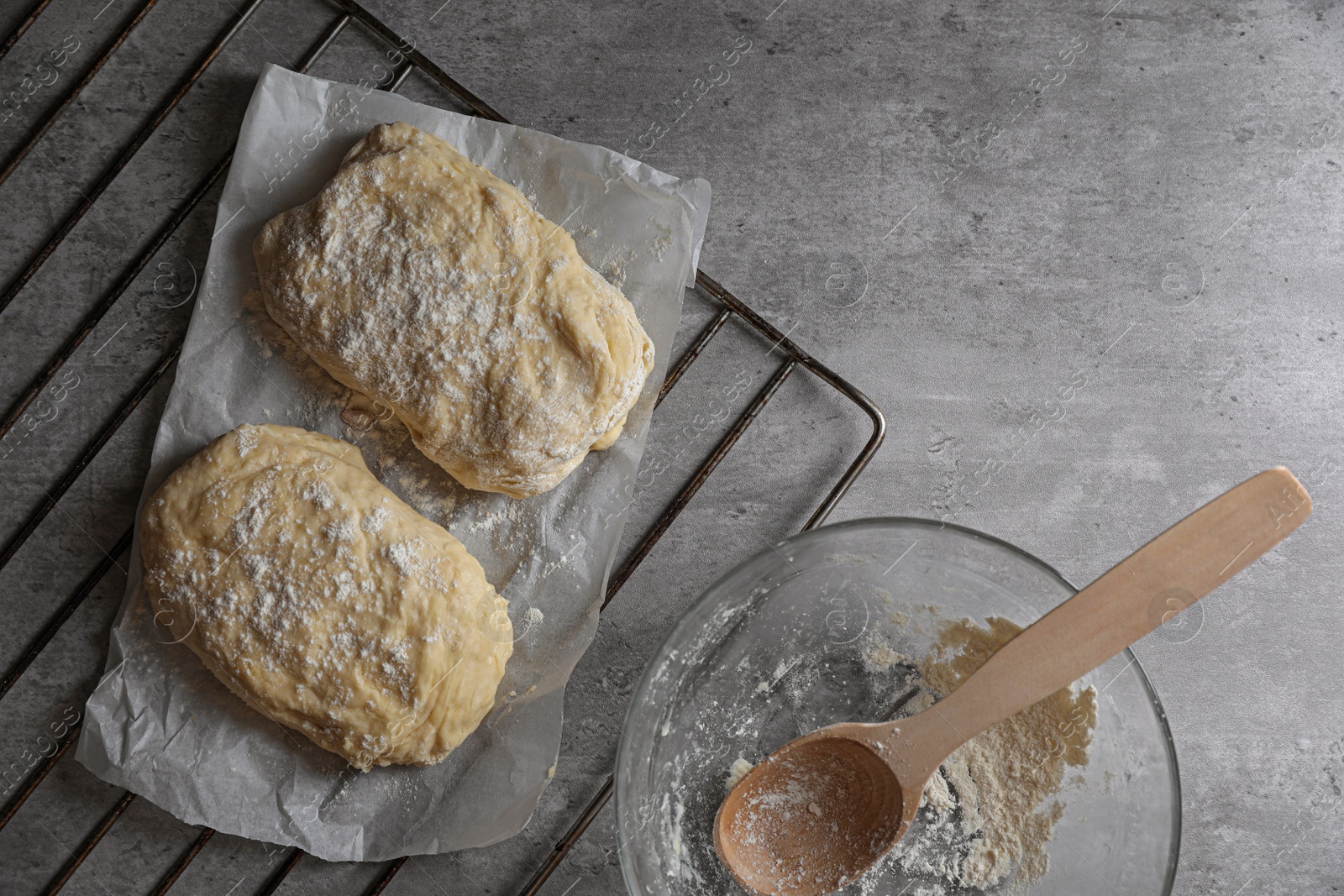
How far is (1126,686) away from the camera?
3.88 ft

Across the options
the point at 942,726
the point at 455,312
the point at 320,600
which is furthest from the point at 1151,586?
the point at 320,600

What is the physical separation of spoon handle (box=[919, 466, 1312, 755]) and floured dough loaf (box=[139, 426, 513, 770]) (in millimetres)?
743

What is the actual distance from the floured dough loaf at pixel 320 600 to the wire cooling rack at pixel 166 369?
0.19 m

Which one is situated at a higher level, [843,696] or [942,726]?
[942,726]

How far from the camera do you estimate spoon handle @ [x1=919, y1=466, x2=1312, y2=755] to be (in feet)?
3.31

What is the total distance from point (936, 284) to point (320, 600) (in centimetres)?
108

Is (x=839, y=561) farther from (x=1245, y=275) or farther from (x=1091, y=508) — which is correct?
(x=1245, y=275)

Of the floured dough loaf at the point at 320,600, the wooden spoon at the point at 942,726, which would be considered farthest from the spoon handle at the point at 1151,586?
the floured dough loaf at the point at 320,600

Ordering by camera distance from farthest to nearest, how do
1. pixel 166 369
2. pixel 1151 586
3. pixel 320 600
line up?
1. pixel 166 369
2. pixel 320 600
3. pixel 1151 586

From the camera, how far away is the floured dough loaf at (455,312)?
50.5 inches

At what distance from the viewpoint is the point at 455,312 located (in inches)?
50.6

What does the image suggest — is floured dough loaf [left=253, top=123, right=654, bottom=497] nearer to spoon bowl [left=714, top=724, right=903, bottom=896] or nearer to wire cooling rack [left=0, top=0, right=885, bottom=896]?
wire cooling rack [left=0, top=0, right=885, bottom=896]

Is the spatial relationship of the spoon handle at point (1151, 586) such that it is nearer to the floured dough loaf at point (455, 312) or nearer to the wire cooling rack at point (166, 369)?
the wire cooling rack at point (166, 369)

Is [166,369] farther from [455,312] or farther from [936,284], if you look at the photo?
[936,284]
